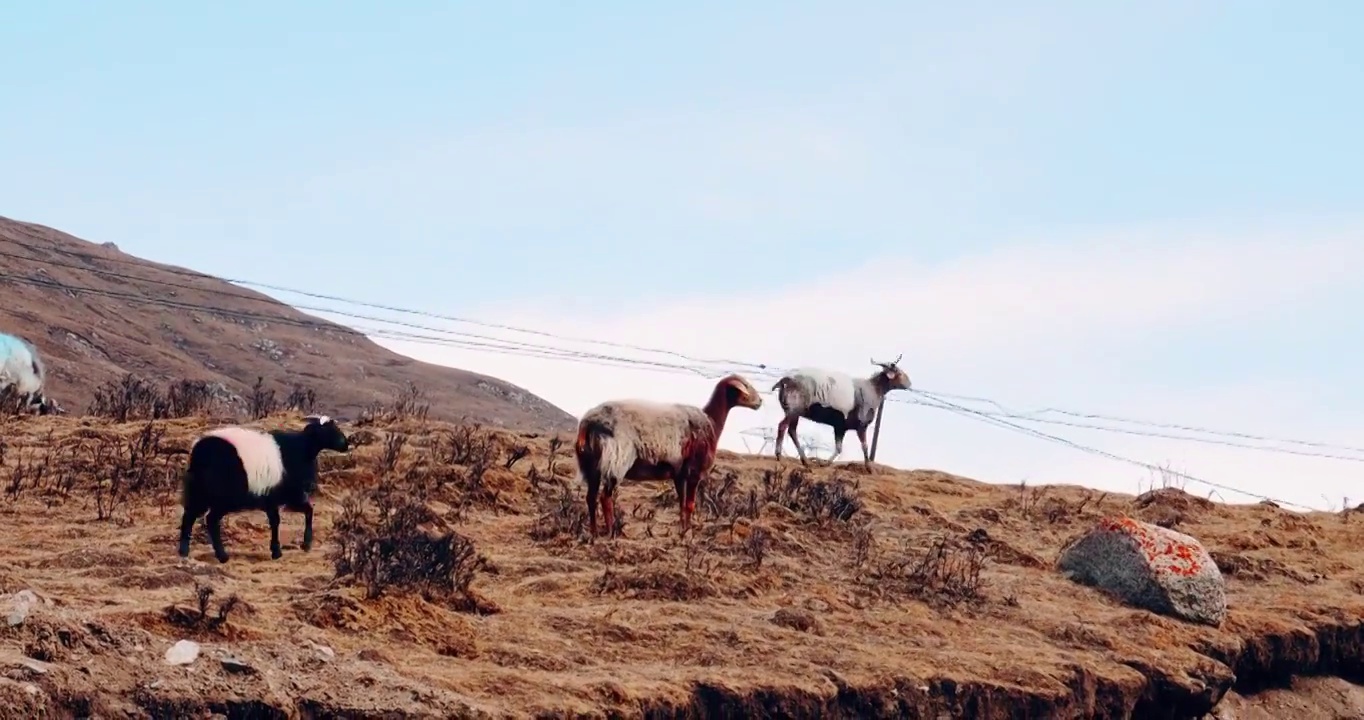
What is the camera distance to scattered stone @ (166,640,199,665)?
8.93m

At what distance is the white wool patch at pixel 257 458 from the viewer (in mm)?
12734

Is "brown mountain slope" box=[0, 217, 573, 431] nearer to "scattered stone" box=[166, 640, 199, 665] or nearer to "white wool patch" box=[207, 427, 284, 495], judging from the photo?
"white wool patch" box=[207, 427, 284, 495]

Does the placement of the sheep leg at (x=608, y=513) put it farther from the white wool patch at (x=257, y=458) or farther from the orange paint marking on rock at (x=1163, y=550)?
the orange paint marking on rock at (x=1163, y=550)

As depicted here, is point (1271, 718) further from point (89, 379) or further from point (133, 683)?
point (89, 379)

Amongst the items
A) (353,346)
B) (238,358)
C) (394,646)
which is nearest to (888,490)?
(394,646)

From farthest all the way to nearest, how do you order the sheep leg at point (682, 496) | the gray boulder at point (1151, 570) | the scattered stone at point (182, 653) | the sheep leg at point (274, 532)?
the sheep leg at point (682, 496)
the gray boulder at point (1151, 570)
the sheep leg at point (274, 532)
the scattered stone at point (182, 653)

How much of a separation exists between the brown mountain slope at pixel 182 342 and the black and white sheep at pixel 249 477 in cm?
2181

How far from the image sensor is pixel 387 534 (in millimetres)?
11750

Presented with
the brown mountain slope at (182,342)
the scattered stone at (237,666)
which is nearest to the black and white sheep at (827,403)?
the scattered stone at (237,666)

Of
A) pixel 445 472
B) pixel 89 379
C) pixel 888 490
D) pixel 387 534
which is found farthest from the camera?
pixel 89 379

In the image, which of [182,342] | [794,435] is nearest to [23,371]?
[794,435]

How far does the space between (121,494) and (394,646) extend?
534 centimetres

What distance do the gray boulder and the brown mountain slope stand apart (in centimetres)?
2338

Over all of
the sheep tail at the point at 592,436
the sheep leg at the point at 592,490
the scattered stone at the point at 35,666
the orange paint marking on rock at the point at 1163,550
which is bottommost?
the scattered stone at the point at 35,666
